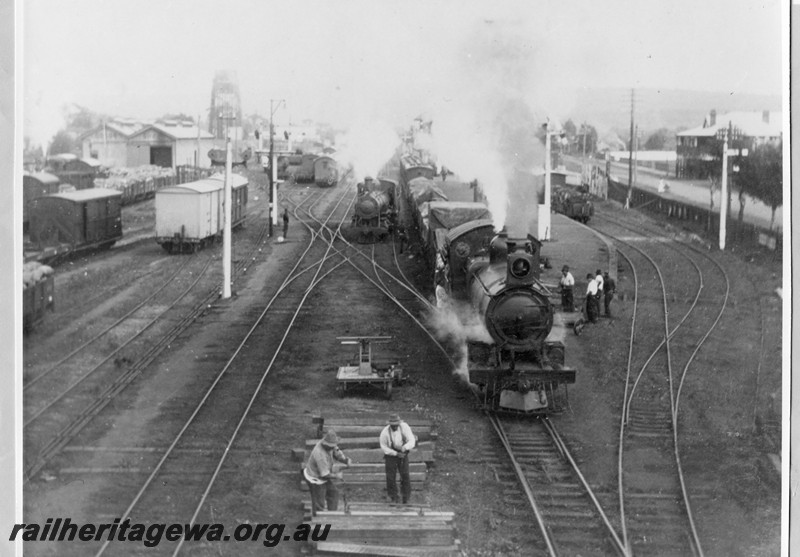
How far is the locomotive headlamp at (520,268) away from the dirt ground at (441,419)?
2180mm

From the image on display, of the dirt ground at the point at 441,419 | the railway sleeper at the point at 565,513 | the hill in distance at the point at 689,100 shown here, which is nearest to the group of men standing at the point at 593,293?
the dirt ground at the point at 441,419

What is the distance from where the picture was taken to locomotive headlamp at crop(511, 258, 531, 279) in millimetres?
10391

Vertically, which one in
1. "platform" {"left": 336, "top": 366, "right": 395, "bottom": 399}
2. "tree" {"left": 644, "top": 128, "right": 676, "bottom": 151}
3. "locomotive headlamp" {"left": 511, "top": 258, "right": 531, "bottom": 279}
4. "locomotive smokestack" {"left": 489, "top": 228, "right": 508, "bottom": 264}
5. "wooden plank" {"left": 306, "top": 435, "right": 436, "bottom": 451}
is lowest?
"wooden plank" {"left": 306, "top": 435, "right": 436, "bottom": 451}

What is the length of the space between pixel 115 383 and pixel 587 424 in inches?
263

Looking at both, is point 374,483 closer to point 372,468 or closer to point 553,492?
point 372,468

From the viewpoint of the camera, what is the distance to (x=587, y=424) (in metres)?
10.9

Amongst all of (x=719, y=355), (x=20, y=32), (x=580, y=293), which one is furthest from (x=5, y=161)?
(x=580, y=293)

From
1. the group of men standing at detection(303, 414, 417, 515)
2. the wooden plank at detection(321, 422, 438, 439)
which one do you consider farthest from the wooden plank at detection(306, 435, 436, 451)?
the group of men standing at detection(303, 414, 417, 515)

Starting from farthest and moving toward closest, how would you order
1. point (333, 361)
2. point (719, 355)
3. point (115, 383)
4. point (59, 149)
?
point (719, 355)
point (333, 361)
point (115, 383)
point (59, 149)

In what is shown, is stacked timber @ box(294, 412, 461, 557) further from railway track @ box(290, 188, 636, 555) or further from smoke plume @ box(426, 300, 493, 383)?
smoke plume @ box(426, 300, 493, 383)

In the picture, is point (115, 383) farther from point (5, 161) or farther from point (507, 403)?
point (507, 403)

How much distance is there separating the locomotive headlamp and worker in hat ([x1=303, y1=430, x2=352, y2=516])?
11.9 feet

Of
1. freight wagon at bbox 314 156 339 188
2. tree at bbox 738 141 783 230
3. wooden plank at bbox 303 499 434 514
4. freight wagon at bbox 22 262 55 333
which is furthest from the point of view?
freight wagon at bbox 314 156 339 188

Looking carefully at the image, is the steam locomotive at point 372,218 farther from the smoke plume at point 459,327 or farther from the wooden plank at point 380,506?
the wooden plank at point 380,506
